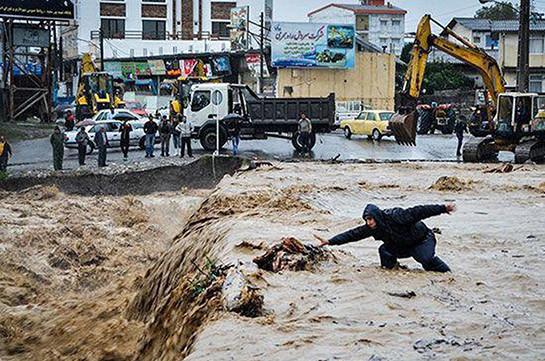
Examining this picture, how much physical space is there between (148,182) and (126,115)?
11.7 meters

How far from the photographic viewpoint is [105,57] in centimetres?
7494

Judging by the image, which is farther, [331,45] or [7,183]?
[331,45]

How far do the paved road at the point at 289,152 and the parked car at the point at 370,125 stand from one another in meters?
0.64

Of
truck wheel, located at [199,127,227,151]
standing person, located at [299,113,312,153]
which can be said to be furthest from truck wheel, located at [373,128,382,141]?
truck wheel, located at [199,127,227,151]

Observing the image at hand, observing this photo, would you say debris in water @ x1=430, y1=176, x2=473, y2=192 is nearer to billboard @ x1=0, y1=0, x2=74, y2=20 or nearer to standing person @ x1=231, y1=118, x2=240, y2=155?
standing person @ x1=231, y1=118, x2=240, y2=155

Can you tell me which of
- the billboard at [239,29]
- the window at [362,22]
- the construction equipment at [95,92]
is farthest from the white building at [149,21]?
the window at [362,22]

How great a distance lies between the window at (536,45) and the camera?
61.8m

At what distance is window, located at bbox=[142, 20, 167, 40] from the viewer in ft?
261

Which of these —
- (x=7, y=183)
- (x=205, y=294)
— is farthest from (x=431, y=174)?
(x=205, y=294)

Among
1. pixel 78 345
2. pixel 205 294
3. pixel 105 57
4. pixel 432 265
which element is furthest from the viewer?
pixel 105 57

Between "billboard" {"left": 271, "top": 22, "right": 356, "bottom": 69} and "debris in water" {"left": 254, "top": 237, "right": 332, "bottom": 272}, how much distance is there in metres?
51.6

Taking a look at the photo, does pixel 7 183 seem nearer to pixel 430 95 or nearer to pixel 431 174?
pixel 431 174

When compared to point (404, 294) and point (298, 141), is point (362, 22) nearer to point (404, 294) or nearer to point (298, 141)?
point (298, 141)

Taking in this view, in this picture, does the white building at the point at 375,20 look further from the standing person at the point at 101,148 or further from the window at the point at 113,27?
the standing person at the point at 101,148
